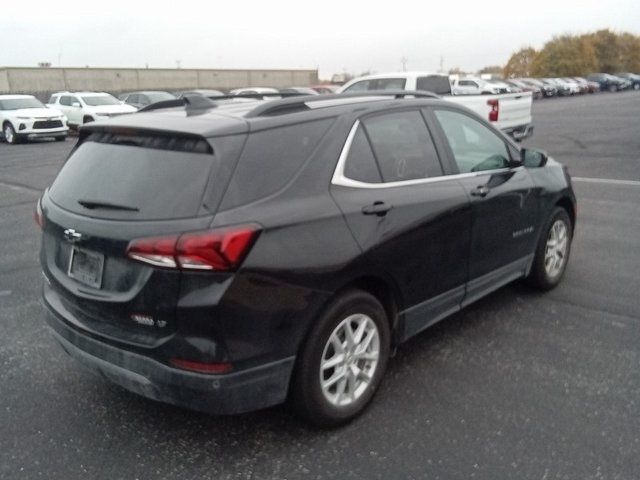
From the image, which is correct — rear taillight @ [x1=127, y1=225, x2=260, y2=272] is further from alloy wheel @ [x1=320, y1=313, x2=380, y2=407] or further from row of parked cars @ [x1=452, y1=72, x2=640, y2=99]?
row of parked cars @ [x1=452, y1=72, x2=640, y2=99]

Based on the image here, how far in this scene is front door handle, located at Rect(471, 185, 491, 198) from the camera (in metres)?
4.07

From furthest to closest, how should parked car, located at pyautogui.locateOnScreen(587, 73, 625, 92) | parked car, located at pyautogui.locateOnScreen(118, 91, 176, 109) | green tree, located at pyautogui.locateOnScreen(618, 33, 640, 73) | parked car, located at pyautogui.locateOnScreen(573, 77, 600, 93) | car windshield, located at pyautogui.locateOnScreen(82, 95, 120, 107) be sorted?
green tree, located at pyautogui.locateOnScreen(618, 33, 640, 73), parked car, located at pyautogui.locateOnScreen(587, 73, 625, 92), parked car, located at pyautogui.locateOnScreen(573, 77, 600, 93), parked car, located at pyautogui.locateOnScreen(118, 91, 176, 109), car windshield, located at pyautogui.locateOnScreen(82, 95, 120, 107)

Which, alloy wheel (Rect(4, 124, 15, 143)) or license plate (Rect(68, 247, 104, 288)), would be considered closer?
license plate (Rect(68, 247, 104, 288))

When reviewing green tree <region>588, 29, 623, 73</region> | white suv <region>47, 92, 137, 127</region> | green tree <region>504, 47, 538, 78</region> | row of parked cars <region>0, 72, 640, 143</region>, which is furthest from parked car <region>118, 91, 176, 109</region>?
green tree <region>588, 29, 623, 73</region>

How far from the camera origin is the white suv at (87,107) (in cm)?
2297

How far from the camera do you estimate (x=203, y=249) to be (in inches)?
106

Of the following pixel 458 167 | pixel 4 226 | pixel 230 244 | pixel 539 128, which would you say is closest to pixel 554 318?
pixel 458 167

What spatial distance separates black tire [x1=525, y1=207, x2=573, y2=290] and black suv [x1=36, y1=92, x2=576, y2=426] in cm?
122

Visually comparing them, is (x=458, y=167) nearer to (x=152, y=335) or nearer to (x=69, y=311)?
(x=152, y=335)

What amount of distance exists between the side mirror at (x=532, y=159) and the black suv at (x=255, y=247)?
964 mm

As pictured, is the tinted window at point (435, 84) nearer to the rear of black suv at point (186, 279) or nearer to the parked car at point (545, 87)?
the rear of black suv at point (186, 279)

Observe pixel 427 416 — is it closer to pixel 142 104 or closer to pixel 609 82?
pixel 142 104

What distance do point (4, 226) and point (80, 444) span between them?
6.04 meters

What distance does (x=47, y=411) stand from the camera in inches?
140
